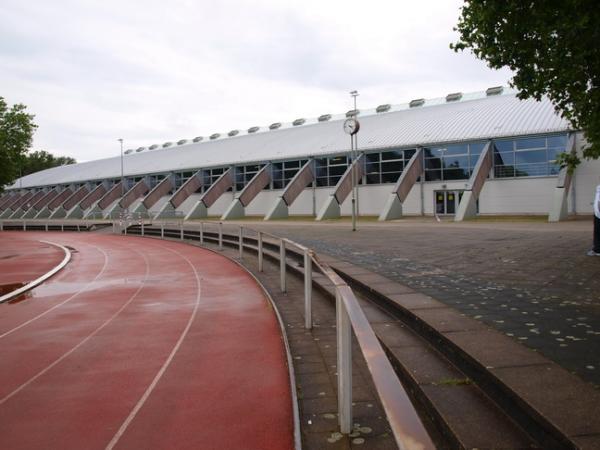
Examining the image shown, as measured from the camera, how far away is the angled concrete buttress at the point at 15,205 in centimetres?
7037

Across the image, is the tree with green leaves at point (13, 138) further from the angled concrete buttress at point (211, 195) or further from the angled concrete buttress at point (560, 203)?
the angled concrete buttress at point (560, 203)

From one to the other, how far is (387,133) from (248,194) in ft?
44.2

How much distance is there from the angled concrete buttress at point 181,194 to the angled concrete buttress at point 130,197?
313 inches

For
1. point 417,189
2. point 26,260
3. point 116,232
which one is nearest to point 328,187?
point 417,189

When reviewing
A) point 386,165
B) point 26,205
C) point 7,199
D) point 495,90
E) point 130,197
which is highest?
point 495,90

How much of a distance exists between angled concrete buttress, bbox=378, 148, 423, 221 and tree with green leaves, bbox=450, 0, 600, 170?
70.5 ft

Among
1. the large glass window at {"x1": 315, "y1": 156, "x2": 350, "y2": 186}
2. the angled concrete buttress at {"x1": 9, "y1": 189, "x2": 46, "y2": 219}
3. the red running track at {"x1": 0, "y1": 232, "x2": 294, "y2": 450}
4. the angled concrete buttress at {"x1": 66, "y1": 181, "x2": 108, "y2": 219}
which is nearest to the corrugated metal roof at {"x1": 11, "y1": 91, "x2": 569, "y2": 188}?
the large glass window at {"x1": 315, "y1": 156, "x2": 350, "y2": 186}

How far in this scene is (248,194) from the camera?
41.9 meters

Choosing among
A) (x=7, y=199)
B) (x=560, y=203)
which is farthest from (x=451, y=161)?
(x=7, y=199)

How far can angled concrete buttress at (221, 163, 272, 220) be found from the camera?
40.8m

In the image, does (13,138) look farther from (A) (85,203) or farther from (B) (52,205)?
(B) (52,205)

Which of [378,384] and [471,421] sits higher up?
[378,384]

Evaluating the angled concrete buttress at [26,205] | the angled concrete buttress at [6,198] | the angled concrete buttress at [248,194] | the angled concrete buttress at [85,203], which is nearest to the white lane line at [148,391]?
the angled concrete buttress at [248,194]

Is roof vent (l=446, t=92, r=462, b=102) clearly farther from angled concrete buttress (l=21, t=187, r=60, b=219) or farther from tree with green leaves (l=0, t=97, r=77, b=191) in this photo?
angled concrete buttress (l=21, t=187, r=60, b=219)
